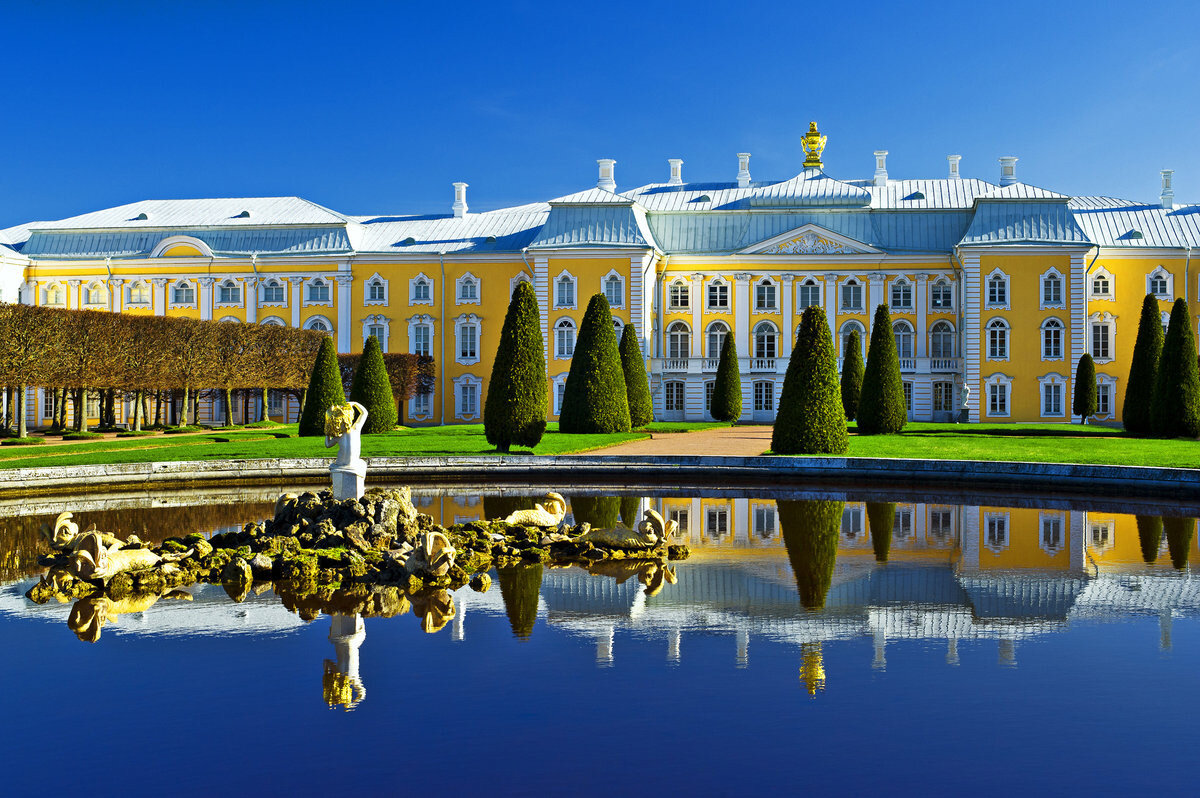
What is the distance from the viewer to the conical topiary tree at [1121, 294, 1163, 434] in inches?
1171

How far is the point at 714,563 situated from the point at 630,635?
9.83 ft

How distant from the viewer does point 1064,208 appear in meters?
43.9

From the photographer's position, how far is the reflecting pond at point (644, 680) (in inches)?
215

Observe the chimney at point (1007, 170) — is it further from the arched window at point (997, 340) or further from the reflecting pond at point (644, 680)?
the reflecting pond at point (644, 680)

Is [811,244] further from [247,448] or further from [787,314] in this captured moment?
[247,448]

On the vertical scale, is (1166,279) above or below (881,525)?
above

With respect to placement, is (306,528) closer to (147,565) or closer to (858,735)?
(147,565)

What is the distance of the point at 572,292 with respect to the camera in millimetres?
44781

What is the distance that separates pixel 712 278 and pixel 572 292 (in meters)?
6.09

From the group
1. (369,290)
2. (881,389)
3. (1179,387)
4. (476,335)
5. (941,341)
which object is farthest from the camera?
(369,290)

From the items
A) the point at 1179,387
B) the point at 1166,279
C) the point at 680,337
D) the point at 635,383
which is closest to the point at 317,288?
the point at 680,337

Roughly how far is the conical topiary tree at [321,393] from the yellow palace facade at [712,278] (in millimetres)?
16088

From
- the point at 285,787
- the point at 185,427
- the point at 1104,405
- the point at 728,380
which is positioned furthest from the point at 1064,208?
the point at 285,787

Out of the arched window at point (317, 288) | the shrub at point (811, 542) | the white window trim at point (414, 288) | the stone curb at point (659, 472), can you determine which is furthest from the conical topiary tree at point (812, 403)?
the arched window at point (317, 288)
